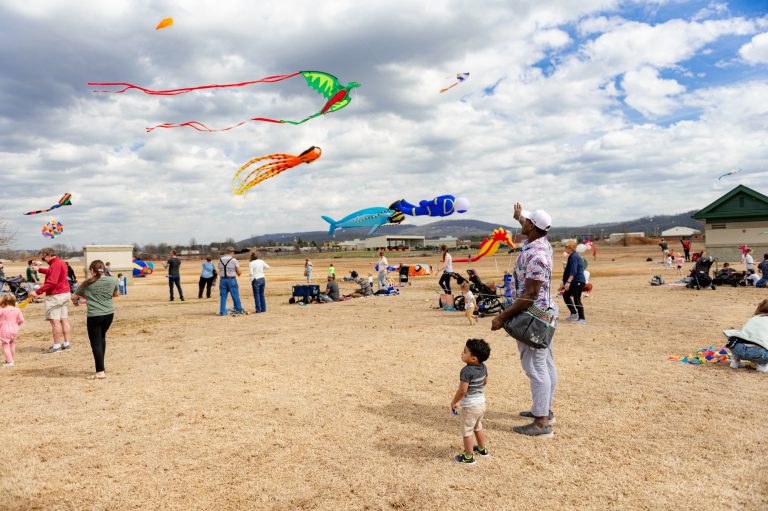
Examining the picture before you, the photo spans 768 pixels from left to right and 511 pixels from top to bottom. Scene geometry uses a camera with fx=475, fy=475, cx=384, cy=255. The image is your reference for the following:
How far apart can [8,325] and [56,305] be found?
801 mm

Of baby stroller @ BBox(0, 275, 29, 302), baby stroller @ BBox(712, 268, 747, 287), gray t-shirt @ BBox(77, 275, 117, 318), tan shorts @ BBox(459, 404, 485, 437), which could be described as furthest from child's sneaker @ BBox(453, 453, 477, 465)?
baby stroller @ BBox(0, 275, 29, 302)

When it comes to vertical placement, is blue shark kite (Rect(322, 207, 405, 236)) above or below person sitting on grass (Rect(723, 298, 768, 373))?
above

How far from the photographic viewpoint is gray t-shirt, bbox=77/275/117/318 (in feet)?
23.3

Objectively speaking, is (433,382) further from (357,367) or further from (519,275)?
(519,275)

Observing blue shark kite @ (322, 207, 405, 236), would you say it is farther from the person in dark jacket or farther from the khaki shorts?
Answer: the khaki shorts

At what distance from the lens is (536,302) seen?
4.74 metres

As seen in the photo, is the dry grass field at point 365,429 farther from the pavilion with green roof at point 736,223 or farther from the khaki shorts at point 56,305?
the pavilion with green roof at point 736,223

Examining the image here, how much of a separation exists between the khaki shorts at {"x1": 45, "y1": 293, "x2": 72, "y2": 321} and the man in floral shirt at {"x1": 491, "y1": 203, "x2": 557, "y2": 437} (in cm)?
832

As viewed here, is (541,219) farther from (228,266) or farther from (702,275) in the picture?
(702,275)

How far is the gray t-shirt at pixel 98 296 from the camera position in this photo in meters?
7.10

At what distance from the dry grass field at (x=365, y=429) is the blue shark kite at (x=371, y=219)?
8.33 metres

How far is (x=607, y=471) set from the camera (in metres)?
4.12

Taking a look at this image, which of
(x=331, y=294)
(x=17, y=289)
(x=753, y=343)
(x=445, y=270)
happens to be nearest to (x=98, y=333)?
(x=753, y=343)

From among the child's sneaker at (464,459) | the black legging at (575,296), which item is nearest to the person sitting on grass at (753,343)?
the black legging at (575,296)
